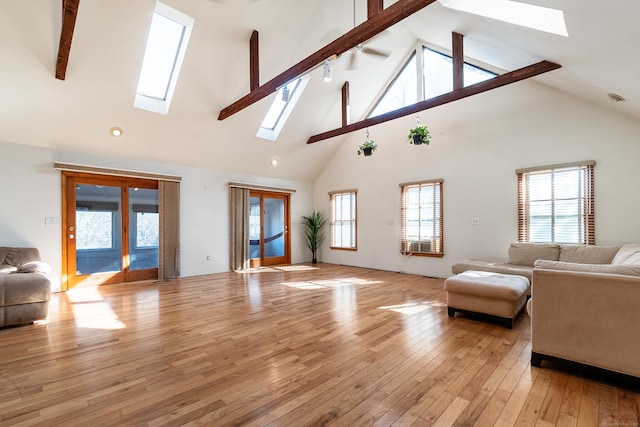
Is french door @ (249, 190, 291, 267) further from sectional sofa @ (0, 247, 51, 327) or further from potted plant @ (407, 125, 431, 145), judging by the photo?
sectional sofa @ (0, 247, 51, 327)

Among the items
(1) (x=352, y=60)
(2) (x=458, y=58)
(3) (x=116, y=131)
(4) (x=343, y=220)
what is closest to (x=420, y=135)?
(2) (x=458, y=58)

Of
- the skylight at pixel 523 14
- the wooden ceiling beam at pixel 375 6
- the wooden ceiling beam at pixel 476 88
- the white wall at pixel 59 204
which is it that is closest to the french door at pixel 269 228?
the white wall at pixel 59 204

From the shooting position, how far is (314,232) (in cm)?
879

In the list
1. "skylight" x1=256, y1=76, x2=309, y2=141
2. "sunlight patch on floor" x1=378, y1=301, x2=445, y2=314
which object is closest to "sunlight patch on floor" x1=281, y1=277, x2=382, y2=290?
"sunlight patch on floor" x1=378, y1=301, x2=445, y2=314

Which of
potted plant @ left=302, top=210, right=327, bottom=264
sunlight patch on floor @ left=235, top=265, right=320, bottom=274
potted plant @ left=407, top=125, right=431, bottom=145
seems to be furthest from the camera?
potted plant @ left=302, top=210, right=327, bottom=264

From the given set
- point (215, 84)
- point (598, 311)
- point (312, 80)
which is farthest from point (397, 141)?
point (598, 311)

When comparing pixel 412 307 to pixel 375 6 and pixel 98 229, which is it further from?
pixel 98 229

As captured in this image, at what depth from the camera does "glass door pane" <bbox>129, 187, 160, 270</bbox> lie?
19.8 ft

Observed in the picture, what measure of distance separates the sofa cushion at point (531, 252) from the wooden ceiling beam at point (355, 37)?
4291mm

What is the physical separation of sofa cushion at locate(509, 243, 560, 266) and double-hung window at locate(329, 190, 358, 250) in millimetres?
3844

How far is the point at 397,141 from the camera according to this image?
706 centimetres

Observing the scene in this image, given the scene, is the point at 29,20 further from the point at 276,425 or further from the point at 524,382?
the point at 524,382

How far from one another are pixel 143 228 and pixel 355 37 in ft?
18.7

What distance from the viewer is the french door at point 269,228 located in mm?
7973
